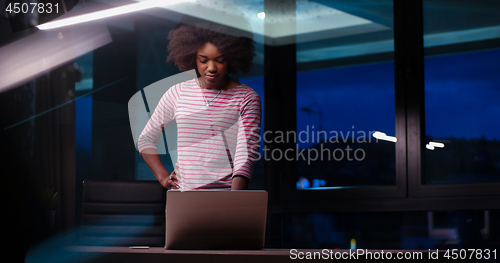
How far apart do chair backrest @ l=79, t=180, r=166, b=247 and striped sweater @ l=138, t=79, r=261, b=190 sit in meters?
0.49

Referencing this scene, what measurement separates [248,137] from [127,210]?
3.02 ft

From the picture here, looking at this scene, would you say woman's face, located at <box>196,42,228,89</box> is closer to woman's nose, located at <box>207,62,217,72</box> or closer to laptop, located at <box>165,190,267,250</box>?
woman's nose, located at <box>207,62,217,72</box>

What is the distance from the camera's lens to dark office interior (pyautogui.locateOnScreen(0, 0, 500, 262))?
3059 mm

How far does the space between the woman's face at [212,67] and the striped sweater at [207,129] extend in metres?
0.04

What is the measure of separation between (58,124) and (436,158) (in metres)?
2.63

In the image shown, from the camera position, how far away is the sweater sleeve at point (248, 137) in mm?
2121

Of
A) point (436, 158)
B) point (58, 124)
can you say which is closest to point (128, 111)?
point (58, 124)

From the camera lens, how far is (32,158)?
3.44 m

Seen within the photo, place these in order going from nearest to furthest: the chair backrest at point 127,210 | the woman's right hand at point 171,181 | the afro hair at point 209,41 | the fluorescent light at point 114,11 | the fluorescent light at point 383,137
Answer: the woman's right hand at point 171,181 < the afro hair at point 209,41 < the chair backrest at point 127,210 < the fluorescent light at point 383,137 < the fluorescent light at point 114,11

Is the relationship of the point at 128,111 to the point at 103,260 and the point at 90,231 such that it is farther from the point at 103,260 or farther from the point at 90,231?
the point at 103,260

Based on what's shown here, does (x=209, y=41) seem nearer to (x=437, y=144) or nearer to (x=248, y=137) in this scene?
(x=248, y=137)

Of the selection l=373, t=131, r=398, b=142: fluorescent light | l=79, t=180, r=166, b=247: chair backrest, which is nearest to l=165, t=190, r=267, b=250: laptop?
l=79, t=180, r=166, b=247: chair backrest

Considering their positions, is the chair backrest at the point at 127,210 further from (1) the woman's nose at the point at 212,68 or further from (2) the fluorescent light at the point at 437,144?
(2) the fluorescent light at the point at 437,144

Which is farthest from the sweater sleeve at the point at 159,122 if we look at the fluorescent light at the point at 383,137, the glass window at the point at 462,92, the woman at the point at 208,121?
the glass window at the point at 462,92
